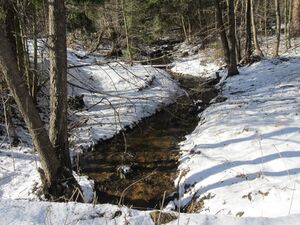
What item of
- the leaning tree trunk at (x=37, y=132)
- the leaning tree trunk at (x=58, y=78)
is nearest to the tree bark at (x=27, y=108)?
the leaning tree trunk at (x=37, y=132)

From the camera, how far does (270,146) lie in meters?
7.29

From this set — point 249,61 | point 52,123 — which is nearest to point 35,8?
point 52,123

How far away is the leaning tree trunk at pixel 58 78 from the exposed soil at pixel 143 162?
121 centimetres

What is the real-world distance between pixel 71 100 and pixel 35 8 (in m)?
3.95

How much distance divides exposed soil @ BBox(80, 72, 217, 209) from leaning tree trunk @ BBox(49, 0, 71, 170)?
121 centimetres

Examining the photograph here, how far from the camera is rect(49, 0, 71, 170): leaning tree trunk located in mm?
6240

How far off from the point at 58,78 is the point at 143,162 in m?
3.65

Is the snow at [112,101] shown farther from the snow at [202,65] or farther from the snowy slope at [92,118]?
the snow at [202,65]

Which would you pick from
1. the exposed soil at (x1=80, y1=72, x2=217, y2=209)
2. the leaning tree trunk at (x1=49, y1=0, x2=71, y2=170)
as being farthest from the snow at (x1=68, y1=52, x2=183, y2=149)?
the leaning tree trunk at (x1=49, y1=0, x2=71, y2=170)

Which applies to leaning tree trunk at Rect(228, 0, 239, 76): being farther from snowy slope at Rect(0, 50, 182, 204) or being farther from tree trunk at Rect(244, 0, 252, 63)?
snowy slope at Rect(0, 50, 182, 204)

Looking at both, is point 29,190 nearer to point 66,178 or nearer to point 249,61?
point 66,178

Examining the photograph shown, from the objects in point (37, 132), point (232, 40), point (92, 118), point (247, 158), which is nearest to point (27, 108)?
point (37, 132)

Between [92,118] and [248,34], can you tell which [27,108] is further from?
[248,34]

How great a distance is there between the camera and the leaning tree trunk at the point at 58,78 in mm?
6240
